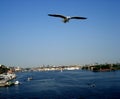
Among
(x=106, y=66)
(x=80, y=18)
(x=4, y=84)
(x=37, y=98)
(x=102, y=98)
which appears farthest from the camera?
(x=106, y=66)

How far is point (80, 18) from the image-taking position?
17.0 m

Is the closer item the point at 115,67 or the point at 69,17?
the point at 69,17

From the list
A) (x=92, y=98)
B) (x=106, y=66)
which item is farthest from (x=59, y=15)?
(x=106, y=66)

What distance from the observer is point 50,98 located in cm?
4822

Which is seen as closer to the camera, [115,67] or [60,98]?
[60,98]

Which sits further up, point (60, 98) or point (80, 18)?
point (80, 18)

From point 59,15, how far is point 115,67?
7343 inches

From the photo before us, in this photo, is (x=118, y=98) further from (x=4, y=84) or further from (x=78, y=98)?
(x=4, y=84)

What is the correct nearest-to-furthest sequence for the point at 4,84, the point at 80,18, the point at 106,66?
1. the point at 80,18
2. the point at 4,84
3. the point at 106,66

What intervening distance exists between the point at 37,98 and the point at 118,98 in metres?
14.4

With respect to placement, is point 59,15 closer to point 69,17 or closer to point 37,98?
point 69,17

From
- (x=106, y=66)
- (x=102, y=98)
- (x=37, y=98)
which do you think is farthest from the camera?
(x=106, y=66)

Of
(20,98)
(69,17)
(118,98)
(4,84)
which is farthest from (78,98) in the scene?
(4,84)

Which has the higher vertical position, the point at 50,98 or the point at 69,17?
the point at 69,17
